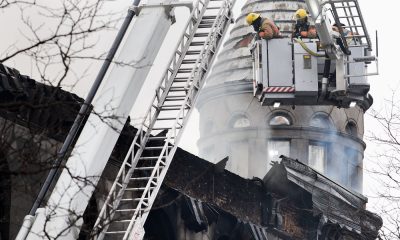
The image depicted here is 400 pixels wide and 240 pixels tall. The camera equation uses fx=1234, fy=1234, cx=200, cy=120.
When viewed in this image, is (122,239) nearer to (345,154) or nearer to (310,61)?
(310,61)

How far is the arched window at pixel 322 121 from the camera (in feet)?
194

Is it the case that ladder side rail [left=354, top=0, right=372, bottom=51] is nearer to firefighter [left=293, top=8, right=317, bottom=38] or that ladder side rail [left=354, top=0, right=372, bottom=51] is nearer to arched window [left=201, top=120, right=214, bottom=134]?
firefighter [left=293, top=8, right=317, bottom=38]

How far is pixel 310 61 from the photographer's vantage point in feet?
85.0

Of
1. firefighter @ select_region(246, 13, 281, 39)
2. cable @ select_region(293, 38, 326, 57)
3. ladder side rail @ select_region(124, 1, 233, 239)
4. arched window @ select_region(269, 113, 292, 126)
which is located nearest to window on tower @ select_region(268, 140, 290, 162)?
arched window @ select_region(269, 113, 292, 126)

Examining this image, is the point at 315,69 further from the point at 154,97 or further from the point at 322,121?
the point at 322,121

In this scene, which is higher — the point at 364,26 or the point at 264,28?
the point at 264,28

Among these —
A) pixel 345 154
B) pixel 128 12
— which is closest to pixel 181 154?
pixel 128 12

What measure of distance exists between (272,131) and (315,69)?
33056 millimetres

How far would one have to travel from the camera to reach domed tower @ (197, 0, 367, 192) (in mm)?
58438

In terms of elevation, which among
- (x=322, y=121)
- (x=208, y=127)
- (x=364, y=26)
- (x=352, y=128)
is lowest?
(x=364, y=26)

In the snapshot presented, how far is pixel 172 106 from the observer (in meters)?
23.4

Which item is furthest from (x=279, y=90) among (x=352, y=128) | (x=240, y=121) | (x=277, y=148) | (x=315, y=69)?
(x=352, y=128)

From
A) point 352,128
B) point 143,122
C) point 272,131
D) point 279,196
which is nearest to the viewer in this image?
point 143,122

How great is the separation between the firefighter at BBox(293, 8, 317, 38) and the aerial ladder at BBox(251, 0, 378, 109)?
0.27 metres
